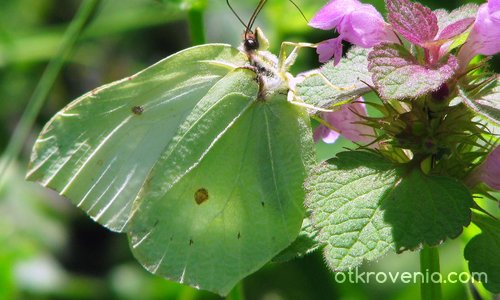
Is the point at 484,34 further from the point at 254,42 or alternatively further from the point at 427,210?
the point at 254,42

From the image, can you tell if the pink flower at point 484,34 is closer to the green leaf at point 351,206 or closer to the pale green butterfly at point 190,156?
the green leaf at point 351,206

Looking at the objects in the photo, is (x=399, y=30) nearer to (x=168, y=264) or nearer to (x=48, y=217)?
(x=168, y=264)

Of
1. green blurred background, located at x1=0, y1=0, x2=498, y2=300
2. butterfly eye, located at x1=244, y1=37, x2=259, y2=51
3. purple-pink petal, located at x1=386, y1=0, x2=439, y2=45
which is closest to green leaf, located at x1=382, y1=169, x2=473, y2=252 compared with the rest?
purple-pink petal, located at x1=386, y1=0, x2=439, y2=45

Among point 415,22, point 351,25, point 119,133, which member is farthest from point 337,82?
point 119,133

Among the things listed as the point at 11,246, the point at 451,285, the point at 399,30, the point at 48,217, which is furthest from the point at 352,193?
the point at 48,217

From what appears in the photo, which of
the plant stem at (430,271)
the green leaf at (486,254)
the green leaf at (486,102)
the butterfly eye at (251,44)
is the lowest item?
the plant stem at (430,271)

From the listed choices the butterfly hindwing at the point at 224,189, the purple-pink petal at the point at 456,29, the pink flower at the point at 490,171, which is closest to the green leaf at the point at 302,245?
the butterfly hindwing at the point at 224,189
